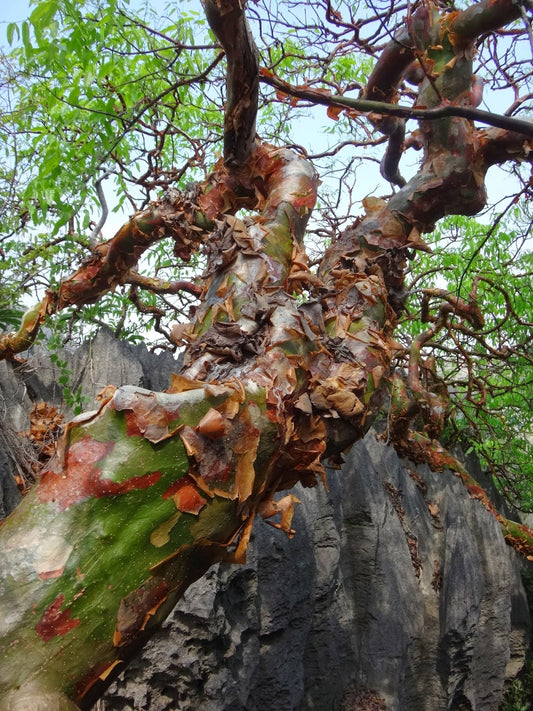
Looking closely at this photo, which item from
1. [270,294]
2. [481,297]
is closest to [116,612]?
[270,294]

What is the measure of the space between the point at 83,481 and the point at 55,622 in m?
0.36

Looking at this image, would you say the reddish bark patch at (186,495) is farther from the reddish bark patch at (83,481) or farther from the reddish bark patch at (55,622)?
the reddish bark patch at (55,622)

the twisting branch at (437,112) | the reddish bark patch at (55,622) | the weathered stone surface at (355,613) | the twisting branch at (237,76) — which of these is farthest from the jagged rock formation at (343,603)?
the twisting branch at (437,112)

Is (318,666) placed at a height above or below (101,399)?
below

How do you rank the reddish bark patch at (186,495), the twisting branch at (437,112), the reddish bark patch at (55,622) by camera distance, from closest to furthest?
the reddish bark patch at (55,622) < the reddish bark patch at (186,495) < the twisting branch at (437,112)

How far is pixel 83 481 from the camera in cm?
166

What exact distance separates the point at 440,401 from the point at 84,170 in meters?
4.82

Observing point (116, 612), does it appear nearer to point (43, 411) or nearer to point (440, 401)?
point (43, 411)

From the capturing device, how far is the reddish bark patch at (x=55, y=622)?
148 centimetres

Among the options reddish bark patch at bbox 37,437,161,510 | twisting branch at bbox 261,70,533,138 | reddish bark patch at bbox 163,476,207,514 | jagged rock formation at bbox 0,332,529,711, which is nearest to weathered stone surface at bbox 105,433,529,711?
jagged rock formation at bbox 0,332,529,711

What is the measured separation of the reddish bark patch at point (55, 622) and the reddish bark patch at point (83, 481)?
25cm

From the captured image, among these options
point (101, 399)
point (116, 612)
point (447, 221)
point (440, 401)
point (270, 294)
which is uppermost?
point (447, 221)

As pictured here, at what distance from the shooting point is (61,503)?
1.61 metres

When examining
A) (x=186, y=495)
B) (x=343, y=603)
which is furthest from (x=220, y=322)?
(x=343, y=603)
